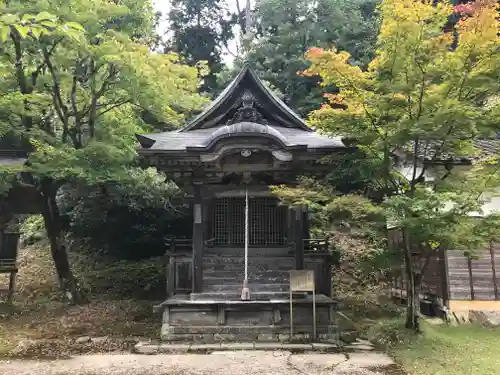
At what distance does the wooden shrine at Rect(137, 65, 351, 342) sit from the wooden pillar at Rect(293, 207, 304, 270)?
1.0 inches

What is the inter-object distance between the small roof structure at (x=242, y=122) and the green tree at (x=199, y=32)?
19029 mm

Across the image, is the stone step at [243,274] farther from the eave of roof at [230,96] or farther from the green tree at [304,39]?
the green tree at [304,39]

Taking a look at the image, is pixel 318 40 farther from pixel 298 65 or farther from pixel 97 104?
pixel 97 104

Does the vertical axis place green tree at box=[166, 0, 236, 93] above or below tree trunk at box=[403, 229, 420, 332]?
above

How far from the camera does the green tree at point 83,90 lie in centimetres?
1034

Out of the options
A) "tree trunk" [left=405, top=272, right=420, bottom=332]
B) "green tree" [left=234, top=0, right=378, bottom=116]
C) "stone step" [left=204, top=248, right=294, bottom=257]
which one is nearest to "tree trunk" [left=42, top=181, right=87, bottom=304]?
"stone step" [left=204, top=248, right=294, bottom=257]

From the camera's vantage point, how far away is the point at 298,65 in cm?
2475

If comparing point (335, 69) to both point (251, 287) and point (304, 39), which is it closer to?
point (251, 287)

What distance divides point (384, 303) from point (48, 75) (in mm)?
12191

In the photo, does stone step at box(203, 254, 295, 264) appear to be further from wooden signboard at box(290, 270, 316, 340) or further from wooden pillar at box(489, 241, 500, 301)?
wooden pillar at box(489, 241, 500, 301)

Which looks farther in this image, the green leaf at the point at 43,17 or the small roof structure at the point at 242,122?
the small roof structure at the point at 242,122

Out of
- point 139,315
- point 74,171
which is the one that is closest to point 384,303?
point 139,315

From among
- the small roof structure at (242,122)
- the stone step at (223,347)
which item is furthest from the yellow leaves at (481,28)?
the stone step at (223,347)

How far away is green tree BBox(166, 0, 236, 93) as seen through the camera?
1230 inches
